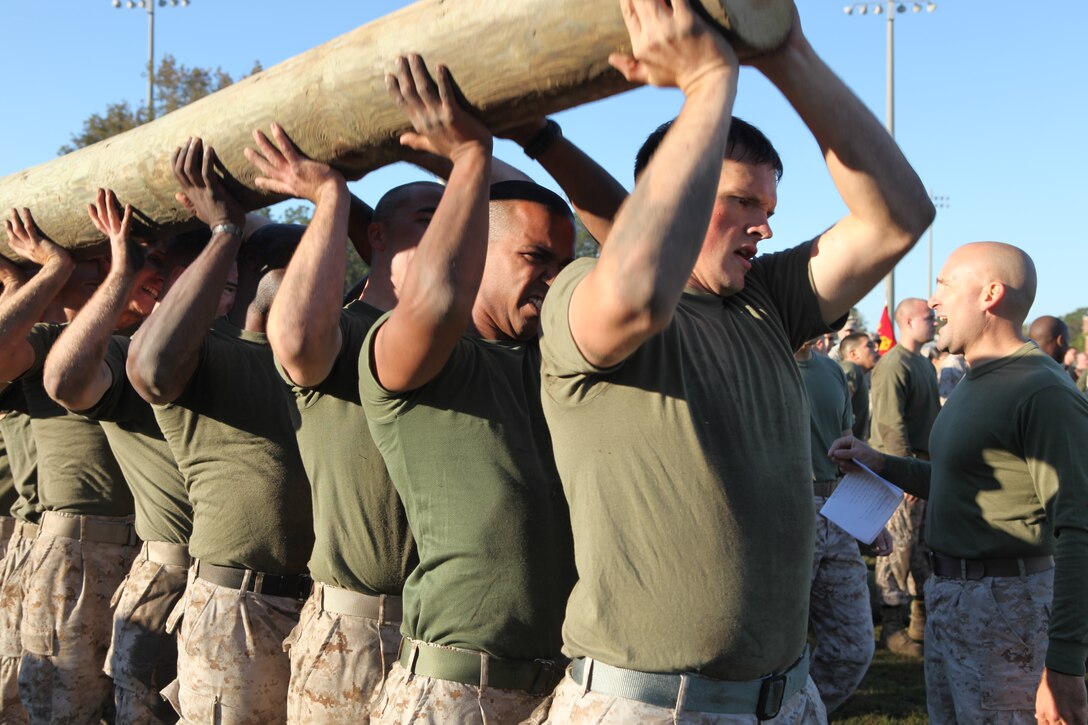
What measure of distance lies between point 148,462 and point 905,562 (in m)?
5.89

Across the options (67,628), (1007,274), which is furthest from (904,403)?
(67,628)

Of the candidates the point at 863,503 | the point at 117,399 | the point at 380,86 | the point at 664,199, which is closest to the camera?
the point at 664,199

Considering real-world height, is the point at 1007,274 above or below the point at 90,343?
below

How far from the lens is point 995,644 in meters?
4.02

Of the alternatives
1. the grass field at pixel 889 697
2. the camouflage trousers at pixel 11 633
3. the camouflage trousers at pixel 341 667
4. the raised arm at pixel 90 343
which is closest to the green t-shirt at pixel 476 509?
the camouflage trousers at pixel 341 667

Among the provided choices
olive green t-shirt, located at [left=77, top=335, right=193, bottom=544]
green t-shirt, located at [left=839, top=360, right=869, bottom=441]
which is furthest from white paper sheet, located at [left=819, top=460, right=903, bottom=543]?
green t-shirt, located at [left=839, top=360, right=869, bottom=441]

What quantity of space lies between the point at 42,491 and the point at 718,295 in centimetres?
391

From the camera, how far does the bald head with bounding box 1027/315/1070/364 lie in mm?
9844

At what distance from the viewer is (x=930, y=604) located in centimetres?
435

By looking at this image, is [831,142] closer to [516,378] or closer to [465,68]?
[465,68]

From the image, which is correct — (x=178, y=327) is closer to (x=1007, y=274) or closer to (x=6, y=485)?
(x=1007, y=274)

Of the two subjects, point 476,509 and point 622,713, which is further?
point 476,509

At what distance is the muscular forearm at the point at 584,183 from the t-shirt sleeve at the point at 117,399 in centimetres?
216

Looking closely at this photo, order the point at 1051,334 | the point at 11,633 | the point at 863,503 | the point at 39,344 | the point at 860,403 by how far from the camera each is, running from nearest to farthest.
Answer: the point at 863,503 → the point at 39,344 → the point at 11,633 → the point at 1051,334 → the point at 860,403
